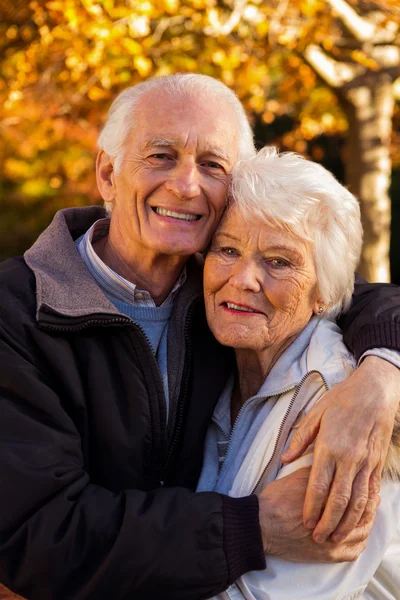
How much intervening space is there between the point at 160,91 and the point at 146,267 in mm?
595

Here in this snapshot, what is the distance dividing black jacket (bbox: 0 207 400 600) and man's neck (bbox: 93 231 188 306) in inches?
8.6

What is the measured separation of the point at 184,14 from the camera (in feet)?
19.0

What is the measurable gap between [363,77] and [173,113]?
410 cm

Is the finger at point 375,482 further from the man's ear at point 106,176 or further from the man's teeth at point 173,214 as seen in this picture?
the man's ear at point 106,176

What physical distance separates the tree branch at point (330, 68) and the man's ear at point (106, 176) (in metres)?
3.78

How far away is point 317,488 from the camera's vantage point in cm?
224

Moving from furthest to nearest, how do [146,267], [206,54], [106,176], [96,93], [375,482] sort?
[206,54] → [96,93] → [106,176] → [146,267] → [375,482]

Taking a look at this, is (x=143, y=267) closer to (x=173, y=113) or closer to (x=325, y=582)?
(x=173, y=113)

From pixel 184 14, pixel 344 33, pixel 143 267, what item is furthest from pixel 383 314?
pixel 344 33

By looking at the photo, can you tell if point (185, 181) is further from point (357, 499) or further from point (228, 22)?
point (228, 22)

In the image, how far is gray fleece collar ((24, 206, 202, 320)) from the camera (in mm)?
2396


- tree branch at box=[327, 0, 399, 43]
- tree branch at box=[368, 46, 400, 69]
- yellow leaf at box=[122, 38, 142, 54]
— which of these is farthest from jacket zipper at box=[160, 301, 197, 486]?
tree branch at box=[368, 46, 400, 69]

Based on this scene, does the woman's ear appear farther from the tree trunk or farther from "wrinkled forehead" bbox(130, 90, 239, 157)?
the tree trunk

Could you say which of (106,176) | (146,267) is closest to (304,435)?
(146,267)
